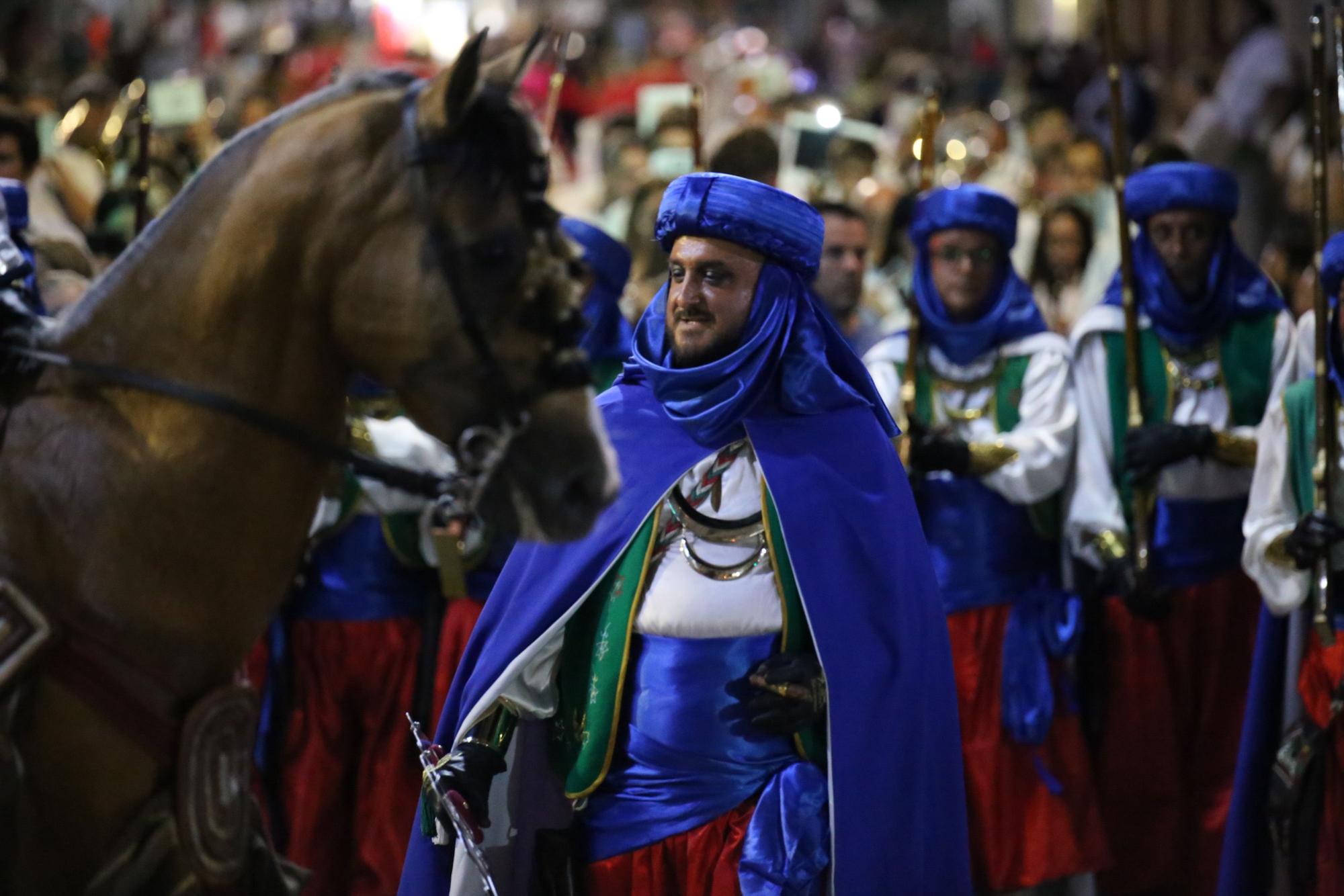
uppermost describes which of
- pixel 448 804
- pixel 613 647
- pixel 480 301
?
pixel 480 301

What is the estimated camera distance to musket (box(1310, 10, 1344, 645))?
495 centimetres

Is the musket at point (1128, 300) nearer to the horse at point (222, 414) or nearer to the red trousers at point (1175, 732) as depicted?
the red trousers at point (1175, 732)

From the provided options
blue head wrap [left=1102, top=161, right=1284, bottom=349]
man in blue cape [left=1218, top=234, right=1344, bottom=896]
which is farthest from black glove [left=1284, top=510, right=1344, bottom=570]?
blue head wrap [left=1102, top=161, right=1284, bottom=349]

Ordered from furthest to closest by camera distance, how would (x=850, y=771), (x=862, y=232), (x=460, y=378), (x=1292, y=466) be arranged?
(x=862, y=232) < (x=1292, y=466) < (x=850, y=771) < (x=460, y=378)

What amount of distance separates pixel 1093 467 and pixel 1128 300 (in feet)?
2.01

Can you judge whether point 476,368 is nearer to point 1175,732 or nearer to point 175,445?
point 175,445

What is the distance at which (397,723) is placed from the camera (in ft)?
20.1

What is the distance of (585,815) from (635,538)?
64 centimetres

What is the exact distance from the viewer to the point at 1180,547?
20.6 feet

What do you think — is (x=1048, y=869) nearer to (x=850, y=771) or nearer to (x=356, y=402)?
(x=850, y=771)

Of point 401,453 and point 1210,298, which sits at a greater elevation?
point 1210,298

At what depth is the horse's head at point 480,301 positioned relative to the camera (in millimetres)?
2523

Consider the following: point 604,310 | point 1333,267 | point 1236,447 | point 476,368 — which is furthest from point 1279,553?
point 476,368

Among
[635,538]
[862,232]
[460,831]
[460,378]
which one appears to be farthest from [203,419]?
[862,232]
